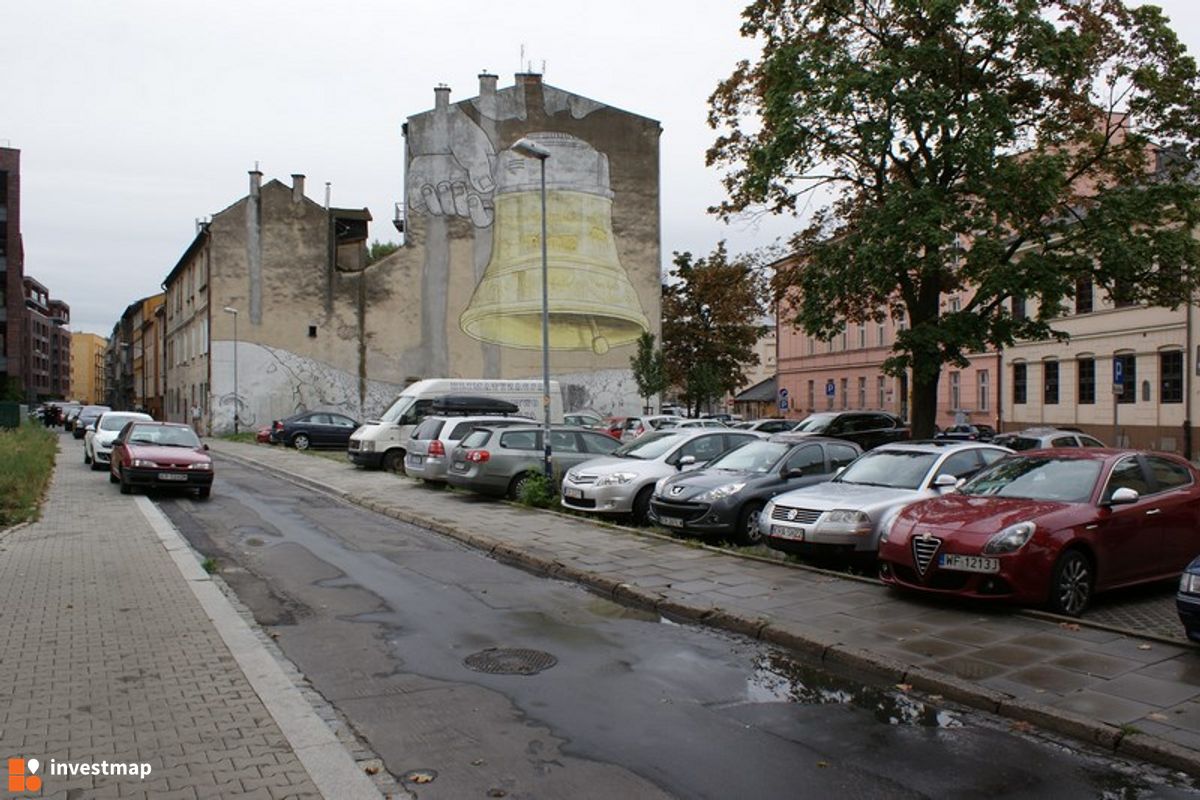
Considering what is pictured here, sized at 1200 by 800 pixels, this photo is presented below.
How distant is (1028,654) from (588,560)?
530 centimetres

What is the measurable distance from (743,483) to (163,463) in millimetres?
11395

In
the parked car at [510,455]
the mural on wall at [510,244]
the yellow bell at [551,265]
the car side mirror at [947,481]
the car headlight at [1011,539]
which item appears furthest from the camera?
the yellow bell at [551,265]

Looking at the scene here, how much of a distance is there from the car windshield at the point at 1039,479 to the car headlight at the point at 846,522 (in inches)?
42.2

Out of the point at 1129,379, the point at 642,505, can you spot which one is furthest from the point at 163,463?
the point at 1129,379

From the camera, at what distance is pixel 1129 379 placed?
38.4 m

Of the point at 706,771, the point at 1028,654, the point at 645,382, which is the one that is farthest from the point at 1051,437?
the point at 645,382

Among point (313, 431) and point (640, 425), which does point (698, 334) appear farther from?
point (313, 431)

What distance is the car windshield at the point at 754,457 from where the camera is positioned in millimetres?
12945

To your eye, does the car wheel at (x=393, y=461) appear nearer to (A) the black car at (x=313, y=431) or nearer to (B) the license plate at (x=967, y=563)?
(A) the black car at (x=313, y=431)

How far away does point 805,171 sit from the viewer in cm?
2281

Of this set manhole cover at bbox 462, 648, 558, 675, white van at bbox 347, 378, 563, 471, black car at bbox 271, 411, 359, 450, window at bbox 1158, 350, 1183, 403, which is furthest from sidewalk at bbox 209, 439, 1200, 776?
window at bbox 1158, 350, 1183, 403

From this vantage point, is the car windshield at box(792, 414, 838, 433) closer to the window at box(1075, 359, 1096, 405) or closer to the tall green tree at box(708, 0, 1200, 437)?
the tall green tree at box(708, 0, 1200, 437)

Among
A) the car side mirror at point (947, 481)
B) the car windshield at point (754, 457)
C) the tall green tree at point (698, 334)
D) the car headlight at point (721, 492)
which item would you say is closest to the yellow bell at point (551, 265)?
the tall green tree at point (698, 334)

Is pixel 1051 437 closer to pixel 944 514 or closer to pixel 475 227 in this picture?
pixel 944 514
